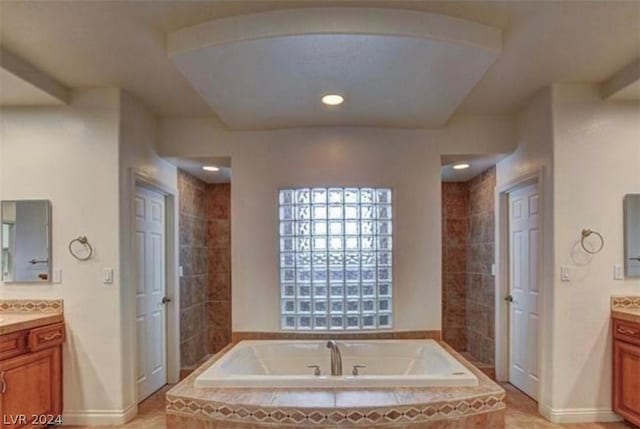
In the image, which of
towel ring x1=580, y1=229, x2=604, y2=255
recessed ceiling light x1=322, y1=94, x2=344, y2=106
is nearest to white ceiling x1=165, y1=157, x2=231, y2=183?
recessed ceiling light x1=322, y1=94, x2=344, y2=106

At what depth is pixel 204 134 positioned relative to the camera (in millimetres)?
4215

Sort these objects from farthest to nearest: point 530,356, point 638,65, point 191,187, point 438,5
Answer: point 191,187 → point 530,356 → point 638,65 → point 438,5

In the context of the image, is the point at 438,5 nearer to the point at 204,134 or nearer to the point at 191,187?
the point at 204,134

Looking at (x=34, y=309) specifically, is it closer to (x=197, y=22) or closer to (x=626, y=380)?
(x=197, y=22)

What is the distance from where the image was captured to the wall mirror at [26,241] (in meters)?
3.45

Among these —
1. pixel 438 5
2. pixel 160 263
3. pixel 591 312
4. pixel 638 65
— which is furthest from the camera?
pixel 160 263

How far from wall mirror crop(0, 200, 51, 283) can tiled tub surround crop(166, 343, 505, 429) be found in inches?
62.0

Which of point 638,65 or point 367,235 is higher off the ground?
point 638,65

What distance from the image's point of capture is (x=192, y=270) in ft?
16.7

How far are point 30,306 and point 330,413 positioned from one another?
2380 millimetres

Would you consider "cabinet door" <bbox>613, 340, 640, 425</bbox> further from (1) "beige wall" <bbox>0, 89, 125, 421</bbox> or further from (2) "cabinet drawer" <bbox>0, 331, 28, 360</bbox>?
(2) "cabinet drawer" <bbox>0, 331, 28, 360</bbox>

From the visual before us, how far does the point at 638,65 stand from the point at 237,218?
3.10m

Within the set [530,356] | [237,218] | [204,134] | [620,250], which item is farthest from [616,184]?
[204,134]

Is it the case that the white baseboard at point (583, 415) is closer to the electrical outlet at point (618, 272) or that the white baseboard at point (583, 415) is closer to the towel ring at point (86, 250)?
the electrical outlet at point (618, 272)
